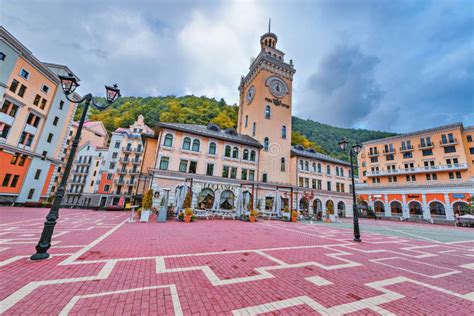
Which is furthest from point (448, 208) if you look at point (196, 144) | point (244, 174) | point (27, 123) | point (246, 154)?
point (27, 123)

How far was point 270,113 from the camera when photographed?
3134 centimetres

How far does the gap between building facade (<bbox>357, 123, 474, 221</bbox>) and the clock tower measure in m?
25.6

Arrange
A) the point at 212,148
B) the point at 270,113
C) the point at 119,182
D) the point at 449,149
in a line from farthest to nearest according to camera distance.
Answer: the point at 119,182, the point at 449,149, the point at 270,113, the point at 212,148

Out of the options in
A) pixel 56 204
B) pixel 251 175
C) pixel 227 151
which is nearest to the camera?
pixel 56 204

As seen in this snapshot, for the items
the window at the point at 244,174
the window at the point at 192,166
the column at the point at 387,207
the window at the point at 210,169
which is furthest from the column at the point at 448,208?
the window at the point at 192,166

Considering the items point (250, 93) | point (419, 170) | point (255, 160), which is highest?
point (250, 93)

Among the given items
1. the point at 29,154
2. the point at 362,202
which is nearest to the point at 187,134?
the point at 29,154

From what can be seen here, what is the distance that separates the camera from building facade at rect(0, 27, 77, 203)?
68.1ft

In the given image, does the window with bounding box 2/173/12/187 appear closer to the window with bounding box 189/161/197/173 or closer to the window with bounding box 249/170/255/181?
the window with bounding box 189/161/197/173

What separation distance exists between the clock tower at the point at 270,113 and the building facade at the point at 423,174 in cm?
2559

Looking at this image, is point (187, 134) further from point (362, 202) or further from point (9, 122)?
point (362, 202)

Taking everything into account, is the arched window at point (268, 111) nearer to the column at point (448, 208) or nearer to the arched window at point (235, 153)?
the arched window at point (235, 153)

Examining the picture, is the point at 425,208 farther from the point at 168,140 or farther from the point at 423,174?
the point at 168,140

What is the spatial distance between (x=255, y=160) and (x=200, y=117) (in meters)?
26.8
